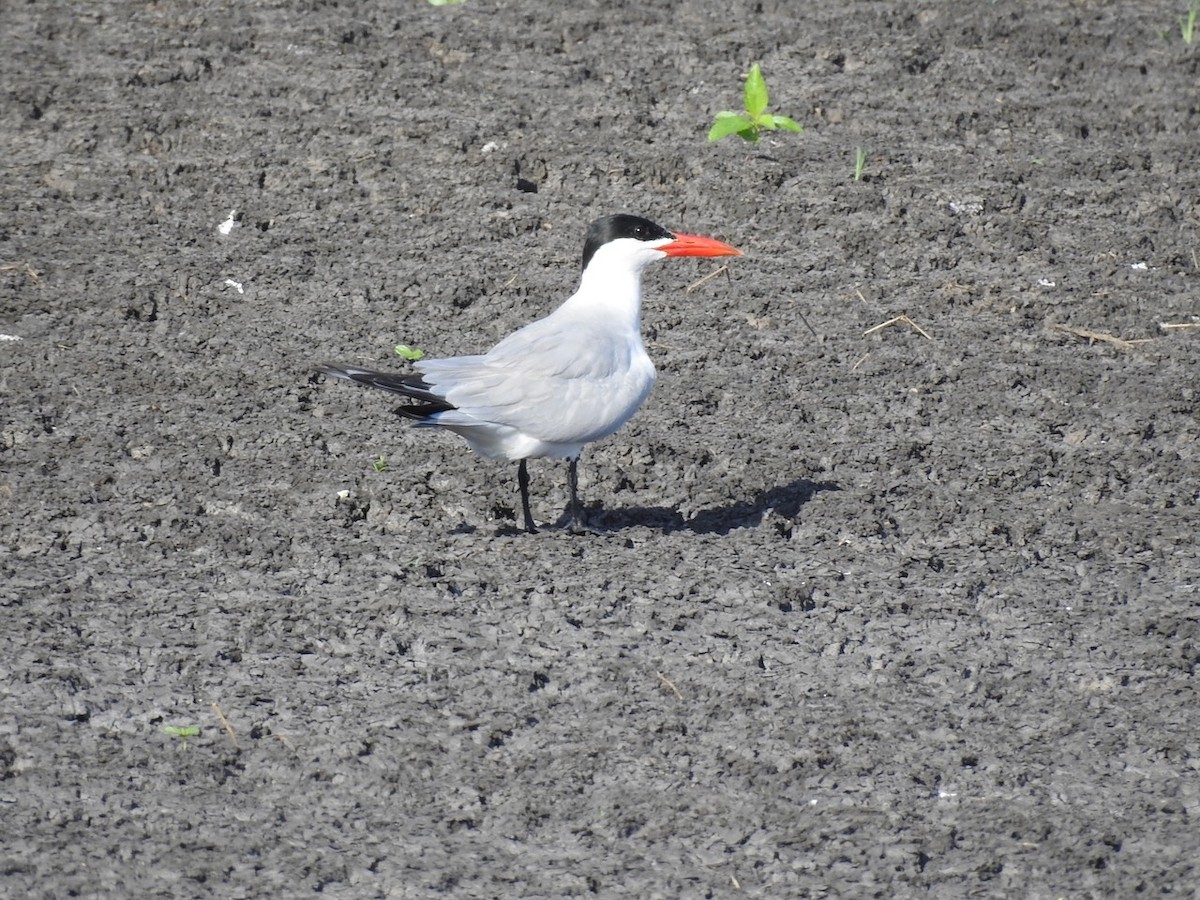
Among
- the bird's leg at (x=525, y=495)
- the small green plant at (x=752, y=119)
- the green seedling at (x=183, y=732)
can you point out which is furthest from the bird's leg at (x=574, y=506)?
the small green plant at (x=752, y=119)

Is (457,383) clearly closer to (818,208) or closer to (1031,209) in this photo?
(818,208)

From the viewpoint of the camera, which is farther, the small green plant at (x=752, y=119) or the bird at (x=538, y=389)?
the small green plant at (x=752, y=119)

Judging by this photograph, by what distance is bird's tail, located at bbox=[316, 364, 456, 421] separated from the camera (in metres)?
4.36

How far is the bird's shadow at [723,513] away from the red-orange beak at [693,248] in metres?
0.85

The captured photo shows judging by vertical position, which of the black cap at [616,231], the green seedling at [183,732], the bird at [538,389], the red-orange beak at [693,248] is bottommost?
the green seedling at [183,732]

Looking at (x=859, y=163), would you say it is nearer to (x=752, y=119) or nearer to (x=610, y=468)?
(x=752, y=119)

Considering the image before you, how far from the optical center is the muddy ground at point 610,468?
3.46 m

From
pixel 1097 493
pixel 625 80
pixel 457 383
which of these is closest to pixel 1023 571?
pixel 1097 493

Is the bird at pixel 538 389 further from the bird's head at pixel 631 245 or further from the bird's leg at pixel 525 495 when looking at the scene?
the bird's head at pixel 631 245

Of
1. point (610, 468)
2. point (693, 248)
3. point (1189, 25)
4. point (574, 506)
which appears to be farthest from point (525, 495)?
point (1189, 25)

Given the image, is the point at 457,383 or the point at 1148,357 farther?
the point at 1148,357

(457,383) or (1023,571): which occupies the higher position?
(457,383)

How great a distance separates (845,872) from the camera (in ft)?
10.8

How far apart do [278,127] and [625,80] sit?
167 centimetres
